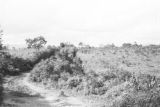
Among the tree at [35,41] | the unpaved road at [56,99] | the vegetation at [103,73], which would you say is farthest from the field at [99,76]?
the tree at [35,41]

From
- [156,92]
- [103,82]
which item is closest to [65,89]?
[103,82]

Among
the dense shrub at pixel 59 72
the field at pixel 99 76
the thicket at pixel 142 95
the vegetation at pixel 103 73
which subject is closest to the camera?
the thicket at pixel 142 95

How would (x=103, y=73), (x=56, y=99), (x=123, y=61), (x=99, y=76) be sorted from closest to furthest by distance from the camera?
(x=56, y=99) < (x=99, y=76) < (x=103, y=73) < (x=123, y=61)

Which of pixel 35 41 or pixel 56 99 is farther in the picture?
pixel 35 41

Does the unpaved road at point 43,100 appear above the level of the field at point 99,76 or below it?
below

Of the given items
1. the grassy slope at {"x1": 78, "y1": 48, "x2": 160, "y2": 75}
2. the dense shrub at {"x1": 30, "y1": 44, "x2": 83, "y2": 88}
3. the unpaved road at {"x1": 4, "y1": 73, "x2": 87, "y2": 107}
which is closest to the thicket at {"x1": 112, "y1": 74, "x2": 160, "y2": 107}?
the unpaved road at {"x1": 4, "y1": 73, "x2": 87, "y2": 107}

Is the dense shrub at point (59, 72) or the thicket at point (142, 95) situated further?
the dense shrub at point (59, 72)

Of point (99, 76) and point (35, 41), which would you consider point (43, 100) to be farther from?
point (35, 41)

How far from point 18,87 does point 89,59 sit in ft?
35.1

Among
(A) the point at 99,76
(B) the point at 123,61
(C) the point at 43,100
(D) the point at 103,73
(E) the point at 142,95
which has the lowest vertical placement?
(C) the point at 43,100

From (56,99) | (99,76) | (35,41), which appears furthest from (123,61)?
(35,41)

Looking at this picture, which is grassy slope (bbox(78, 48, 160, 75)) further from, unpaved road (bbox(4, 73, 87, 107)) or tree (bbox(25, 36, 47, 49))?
tree (bbox(25, 36, 47, 49))

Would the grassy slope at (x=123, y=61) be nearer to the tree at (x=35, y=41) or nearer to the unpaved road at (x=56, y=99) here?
the unpaved road at (x=56, y=99)

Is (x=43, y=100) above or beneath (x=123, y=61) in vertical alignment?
beneath
